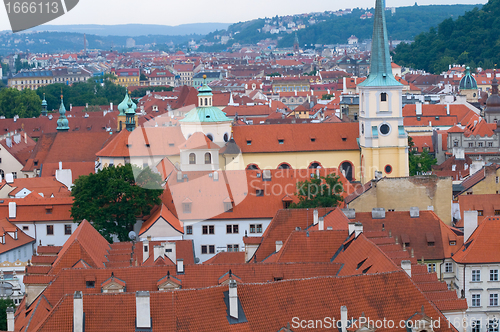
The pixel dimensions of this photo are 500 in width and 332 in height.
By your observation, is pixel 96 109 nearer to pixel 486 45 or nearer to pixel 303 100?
pixel 303 100

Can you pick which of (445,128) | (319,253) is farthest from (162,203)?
(445,128)

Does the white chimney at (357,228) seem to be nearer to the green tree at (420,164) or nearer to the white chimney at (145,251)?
the white chimney at (145,251)

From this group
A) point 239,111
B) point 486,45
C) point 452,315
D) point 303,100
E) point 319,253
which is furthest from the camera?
point 486,45

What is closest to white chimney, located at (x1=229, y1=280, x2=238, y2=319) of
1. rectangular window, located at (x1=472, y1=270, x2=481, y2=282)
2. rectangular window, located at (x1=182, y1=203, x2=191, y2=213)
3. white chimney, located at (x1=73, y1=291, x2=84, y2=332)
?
white chimney, located at (x1=73, y1=291, x2=84, y2=332)

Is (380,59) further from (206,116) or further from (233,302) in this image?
(233,302)

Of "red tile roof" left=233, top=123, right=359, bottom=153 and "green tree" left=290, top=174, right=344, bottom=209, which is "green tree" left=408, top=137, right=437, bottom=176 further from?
"green tree" left=290, top=174, right=344, bottom=209

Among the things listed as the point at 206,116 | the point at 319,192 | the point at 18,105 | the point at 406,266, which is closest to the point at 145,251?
the point at 319,192
